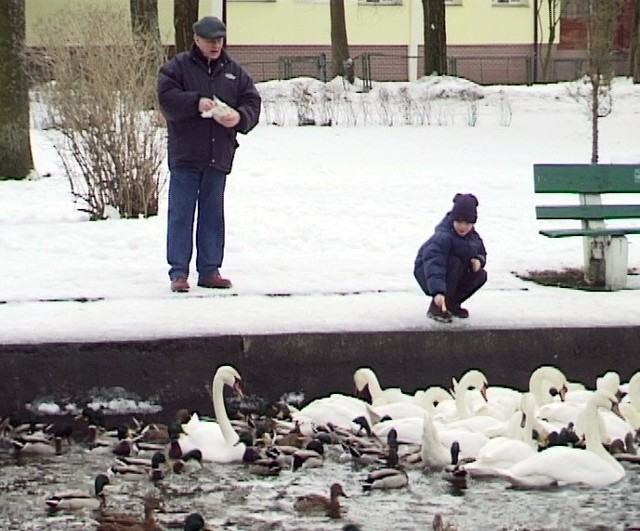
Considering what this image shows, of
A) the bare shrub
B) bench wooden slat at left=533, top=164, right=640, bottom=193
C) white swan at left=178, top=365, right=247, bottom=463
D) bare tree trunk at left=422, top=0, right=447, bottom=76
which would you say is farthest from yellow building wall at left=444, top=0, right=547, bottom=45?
white swan at left=178, top=365, right=247, bottom=463

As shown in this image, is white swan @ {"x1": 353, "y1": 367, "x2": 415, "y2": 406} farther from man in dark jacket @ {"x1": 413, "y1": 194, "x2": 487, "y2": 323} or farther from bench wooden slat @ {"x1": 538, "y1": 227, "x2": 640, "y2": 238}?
bench wooden slat @ {"x1": 538, "y1": 227, "x2": 640, "y2": 238}

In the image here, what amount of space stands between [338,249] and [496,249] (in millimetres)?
1304

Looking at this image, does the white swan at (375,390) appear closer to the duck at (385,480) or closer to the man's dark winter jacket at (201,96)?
the duck at (385,480)

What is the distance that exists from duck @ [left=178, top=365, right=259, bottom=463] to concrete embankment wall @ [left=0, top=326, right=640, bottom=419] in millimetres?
429

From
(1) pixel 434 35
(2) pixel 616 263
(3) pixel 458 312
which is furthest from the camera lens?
(1) pixel 434 35

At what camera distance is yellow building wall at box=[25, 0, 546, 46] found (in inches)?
1747

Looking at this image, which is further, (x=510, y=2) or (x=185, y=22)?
(x=510, y=2)

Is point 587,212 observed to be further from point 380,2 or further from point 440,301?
point 380,2

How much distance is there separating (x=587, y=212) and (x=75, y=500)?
16.9ft

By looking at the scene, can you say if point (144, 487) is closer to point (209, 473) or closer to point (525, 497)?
point (209, 473)

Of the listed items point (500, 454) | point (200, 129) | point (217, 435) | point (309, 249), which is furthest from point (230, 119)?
point (500, 454)

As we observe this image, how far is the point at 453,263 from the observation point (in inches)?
386

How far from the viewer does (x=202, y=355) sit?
9.21 metres

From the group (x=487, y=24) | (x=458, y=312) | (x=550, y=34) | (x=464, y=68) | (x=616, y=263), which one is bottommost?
(x=458, y=312)
